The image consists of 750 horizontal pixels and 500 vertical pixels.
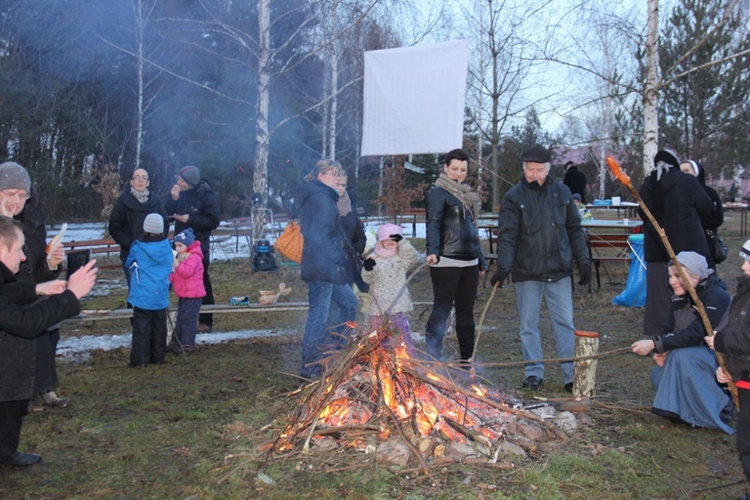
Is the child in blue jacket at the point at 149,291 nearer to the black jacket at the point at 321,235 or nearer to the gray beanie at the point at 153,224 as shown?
the gray beanie at the point at 153,224

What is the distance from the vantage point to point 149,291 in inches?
246

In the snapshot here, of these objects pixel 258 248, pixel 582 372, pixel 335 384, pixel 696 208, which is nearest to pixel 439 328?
pixel 582 372

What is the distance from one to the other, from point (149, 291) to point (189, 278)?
0.56 metres

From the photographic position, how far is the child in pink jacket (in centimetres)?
674

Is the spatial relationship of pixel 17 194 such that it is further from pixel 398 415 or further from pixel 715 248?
pixel 715 248

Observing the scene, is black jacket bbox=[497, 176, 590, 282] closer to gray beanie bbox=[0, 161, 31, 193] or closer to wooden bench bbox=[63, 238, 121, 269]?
gray beanie bbox=[0, 161, 31, 193]

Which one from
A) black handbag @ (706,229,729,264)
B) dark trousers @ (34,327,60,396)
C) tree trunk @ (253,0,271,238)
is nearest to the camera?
dark trousers @ (34,327,60,396)

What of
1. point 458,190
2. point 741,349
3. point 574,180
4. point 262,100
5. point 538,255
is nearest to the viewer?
point 741,349

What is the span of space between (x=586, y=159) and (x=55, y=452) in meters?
36.5

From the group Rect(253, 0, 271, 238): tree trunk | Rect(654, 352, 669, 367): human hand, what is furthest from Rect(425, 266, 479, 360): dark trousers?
Rect(253, 0, 271, 238): tree trunk

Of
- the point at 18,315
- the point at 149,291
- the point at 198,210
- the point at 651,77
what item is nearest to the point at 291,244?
the point at 149,291

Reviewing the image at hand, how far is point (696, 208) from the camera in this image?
6.04 meters

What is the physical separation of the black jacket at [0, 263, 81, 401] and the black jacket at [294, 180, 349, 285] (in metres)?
2.29

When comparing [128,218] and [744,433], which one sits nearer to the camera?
[744,433]
